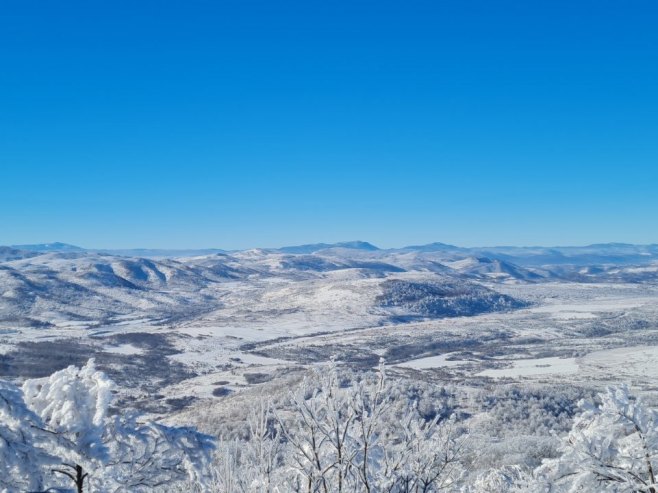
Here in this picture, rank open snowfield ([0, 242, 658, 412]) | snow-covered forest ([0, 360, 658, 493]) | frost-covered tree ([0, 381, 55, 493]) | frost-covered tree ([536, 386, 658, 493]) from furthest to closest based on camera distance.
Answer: open snowfield ([0, 242, 658, 412]) < frost-covered tree ([536, 386, 658, 493]) < snow-covered forest ([0, 360, 658, 493]) < frost-covered tree ([0, 381, 55, 493])

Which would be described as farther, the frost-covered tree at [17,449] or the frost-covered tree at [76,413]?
the frost-covered tree at [76,413]

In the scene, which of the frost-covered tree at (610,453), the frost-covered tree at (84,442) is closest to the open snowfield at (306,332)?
the frost-covered tree at (610,453)

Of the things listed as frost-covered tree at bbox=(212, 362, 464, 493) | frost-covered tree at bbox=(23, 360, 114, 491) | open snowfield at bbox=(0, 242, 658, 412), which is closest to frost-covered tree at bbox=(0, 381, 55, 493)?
frost-covered tree at bbox=(23, 360, 114, 491)

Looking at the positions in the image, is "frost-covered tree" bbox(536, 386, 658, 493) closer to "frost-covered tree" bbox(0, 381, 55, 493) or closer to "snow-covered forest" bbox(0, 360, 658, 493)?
"snow-covered forest" bbox(0, 360, 658, 493)

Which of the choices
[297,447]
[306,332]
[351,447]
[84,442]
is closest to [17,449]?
[84,442]

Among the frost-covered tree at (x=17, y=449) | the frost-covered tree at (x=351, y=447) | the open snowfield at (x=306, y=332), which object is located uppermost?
the frost-covered tree at (x=17, y=449)

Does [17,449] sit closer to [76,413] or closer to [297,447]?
[76,413]

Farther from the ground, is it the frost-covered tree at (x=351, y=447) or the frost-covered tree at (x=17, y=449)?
the frost-covered tree at (x=17, y=449)

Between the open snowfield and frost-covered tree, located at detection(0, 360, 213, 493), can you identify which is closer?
frost-covered tree, located at detection(0, 360, 213, 493)

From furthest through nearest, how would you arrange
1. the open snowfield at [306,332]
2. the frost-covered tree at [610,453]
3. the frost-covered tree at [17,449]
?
the open snowfield at [306,332] → the frost-covered tree at [610,453] → the frost-covered tree at [17,449]

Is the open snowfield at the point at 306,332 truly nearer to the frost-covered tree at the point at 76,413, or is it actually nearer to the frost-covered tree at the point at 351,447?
the frost-covered tree at the point at 351,447

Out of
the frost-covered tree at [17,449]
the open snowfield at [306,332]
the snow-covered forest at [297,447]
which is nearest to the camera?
the frost-covered tree at [17,449]
